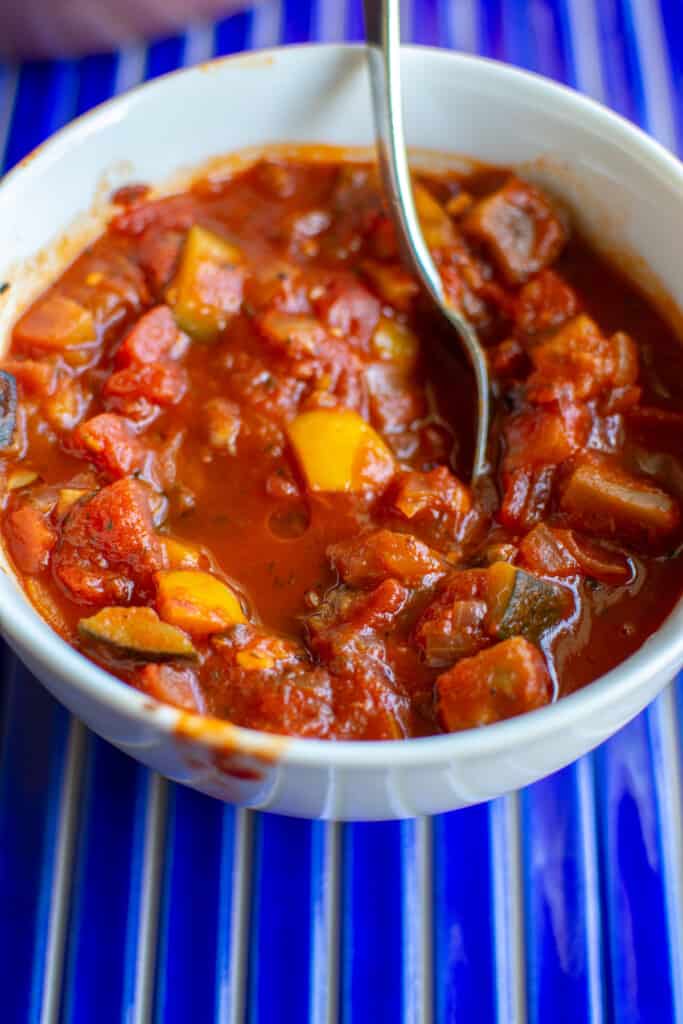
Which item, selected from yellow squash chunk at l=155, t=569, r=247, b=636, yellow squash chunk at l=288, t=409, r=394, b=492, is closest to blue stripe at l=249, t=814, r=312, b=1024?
yellow squash chunk at l=155, t=569, r=247, b=636

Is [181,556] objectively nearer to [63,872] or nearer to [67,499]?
[67,499]

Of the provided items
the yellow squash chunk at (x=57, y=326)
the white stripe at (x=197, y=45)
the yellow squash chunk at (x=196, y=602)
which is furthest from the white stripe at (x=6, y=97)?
the yellow squash chunk at (x=196, y=602)

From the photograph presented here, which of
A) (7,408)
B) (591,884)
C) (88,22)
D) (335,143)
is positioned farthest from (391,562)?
(88,22)

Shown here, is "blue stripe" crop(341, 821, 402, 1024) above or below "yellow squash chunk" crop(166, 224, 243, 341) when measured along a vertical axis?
below

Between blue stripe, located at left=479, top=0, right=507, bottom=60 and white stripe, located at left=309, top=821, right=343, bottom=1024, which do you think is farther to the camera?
blue stripe, located at left=479, top=0, right=507, bottom=60

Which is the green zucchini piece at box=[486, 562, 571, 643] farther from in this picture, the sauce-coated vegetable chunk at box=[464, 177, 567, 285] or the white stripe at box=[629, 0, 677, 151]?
the white stripe at box=[629, 0, 677, 151]

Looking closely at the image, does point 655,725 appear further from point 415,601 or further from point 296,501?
point 296,501

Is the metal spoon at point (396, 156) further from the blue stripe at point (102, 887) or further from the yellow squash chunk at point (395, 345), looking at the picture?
the blue stripe at point (102, 887)
